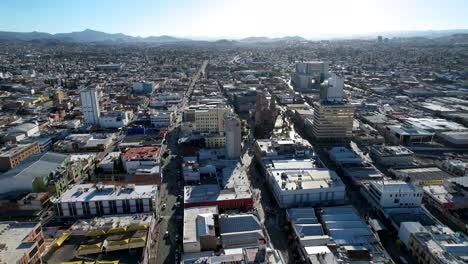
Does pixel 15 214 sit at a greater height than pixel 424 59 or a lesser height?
lesser

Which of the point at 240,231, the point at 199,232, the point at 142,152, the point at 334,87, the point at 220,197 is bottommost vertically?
the point at 240,231

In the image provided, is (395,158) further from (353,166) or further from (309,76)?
(309,76)

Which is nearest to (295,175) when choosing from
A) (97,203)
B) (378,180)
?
(378,180)

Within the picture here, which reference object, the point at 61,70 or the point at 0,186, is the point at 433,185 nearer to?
the point at 0,186

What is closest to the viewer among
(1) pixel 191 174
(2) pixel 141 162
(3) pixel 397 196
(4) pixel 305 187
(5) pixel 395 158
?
(3) pixel 397 196

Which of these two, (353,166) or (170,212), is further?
(353,166)

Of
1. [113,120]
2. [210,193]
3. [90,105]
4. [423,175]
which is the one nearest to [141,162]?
[210,193]

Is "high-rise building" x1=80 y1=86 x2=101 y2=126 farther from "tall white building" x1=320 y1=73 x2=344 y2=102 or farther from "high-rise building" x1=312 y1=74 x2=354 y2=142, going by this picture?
"tall white building" x1=320 y1=73 x2=344 y2=102
